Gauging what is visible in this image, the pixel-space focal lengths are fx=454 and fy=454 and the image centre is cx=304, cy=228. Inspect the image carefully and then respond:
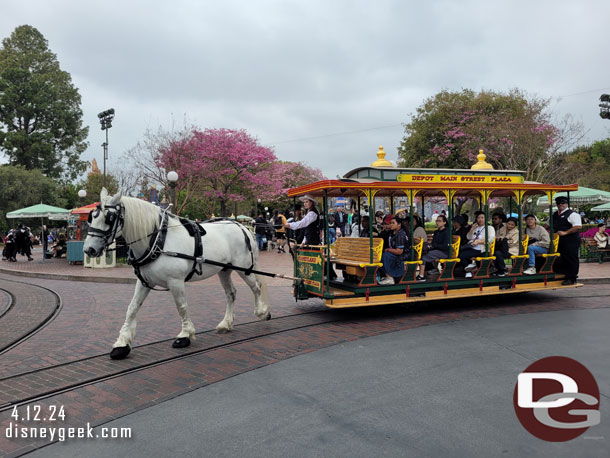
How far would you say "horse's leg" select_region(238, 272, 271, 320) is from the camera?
23.3 feet

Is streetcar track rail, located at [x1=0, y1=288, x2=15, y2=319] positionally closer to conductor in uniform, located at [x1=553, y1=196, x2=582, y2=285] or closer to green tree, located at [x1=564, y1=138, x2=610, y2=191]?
conductor in uniform, located at [x1=553, y1=196, x2=582, y2=285]

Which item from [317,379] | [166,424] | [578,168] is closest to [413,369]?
[317,379]

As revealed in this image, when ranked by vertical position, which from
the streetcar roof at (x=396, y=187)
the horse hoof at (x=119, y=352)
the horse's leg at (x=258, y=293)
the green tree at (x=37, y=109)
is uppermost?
the green tree at (x=37, y=109)

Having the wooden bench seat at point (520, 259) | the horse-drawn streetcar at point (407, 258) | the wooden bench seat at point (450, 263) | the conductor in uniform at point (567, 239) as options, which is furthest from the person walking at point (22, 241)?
the conductor in uniform at point (567, 239)

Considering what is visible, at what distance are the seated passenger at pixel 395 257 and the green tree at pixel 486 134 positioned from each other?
19.0 metres

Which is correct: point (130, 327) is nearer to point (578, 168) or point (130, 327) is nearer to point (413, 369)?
point (413, 369)

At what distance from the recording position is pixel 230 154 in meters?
26.9

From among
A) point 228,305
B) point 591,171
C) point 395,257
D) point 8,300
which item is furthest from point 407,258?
point 591,171

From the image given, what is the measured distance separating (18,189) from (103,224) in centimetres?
3486

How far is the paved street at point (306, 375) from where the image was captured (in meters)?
3.40

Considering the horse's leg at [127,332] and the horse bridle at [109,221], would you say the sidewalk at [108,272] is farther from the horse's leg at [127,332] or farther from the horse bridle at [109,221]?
the horse bridle at [109,221]

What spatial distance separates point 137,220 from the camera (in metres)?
5.70

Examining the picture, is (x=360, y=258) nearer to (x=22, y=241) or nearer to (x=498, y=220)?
(x=498, y=220)

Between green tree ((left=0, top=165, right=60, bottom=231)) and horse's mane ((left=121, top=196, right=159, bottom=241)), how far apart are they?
3444 cm
